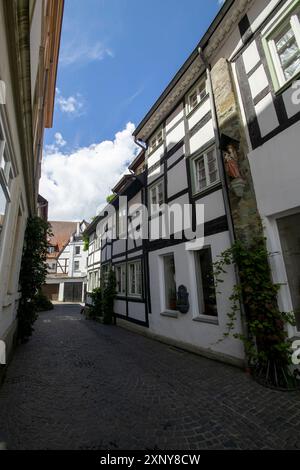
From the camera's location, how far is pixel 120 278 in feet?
34.4

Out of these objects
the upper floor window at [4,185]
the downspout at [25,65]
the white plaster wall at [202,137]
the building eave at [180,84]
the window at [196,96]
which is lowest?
the upper floor window at [4,185]

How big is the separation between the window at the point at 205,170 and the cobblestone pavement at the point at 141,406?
13.7 ft

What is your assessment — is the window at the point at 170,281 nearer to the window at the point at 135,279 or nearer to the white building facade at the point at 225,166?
the white building facade at the point at 225,166

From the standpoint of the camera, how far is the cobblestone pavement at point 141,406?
2.30m

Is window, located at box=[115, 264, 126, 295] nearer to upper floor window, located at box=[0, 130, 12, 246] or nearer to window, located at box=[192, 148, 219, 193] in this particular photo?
window, located at box=[192, 148, 219, 193]

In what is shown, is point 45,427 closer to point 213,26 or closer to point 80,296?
point 213,26

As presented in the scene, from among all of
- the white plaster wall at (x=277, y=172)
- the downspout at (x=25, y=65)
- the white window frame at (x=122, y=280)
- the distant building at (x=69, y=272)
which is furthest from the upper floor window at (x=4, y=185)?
the distant building at (x=69, y=272)

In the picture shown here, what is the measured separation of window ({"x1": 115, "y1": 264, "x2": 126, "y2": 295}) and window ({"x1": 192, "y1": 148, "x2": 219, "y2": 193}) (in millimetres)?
5537

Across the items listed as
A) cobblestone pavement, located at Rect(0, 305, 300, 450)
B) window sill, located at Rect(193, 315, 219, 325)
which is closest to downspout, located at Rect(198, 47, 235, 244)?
window sill, located at Rect(193, 315, 219, 325)

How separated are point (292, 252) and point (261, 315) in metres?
1.27

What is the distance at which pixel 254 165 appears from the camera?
4.39 meters

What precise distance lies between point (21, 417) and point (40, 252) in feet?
15.7

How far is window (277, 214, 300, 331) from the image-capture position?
12.5 feet
